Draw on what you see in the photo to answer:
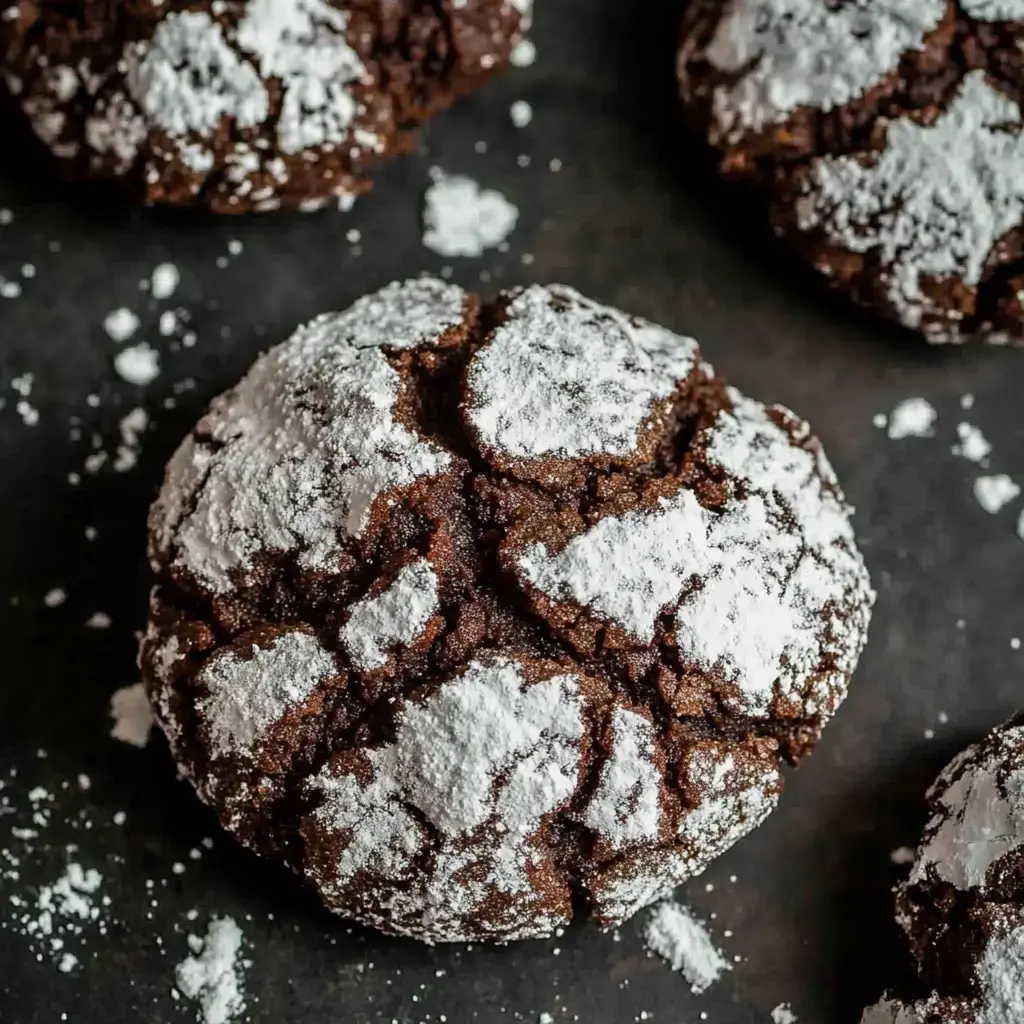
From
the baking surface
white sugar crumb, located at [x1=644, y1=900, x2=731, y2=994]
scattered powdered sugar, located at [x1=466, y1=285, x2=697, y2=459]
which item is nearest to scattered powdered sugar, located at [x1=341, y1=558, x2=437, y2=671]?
scattered powdered sugar, located at [x1=466, y1=285, x2=697, y2=459]

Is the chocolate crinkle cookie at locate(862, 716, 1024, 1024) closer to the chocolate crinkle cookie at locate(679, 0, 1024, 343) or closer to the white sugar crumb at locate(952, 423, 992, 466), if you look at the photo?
the white sugar crumb at locate(952, 423, 992, 466)

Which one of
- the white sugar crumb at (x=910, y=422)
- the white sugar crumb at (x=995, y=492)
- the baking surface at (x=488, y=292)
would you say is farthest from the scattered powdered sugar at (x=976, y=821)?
the white sugar crumb at (x=910, y=422)

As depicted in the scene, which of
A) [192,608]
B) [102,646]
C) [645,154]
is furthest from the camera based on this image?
[645,154]

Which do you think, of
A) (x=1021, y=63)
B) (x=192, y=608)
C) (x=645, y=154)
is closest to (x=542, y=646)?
(x=192, y=608)

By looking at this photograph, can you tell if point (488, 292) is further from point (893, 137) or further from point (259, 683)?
point (259, 683)

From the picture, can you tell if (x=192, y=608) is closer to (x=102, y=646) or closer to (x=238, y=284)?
(x=102, y=646)

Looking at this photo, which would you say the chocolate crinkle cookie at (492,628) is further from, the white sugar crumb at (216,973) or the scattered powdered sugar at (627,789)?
the white sugar crumb at (216,973)

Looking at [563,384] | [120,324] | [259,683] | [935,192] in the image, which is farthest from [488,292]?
[259,683]
